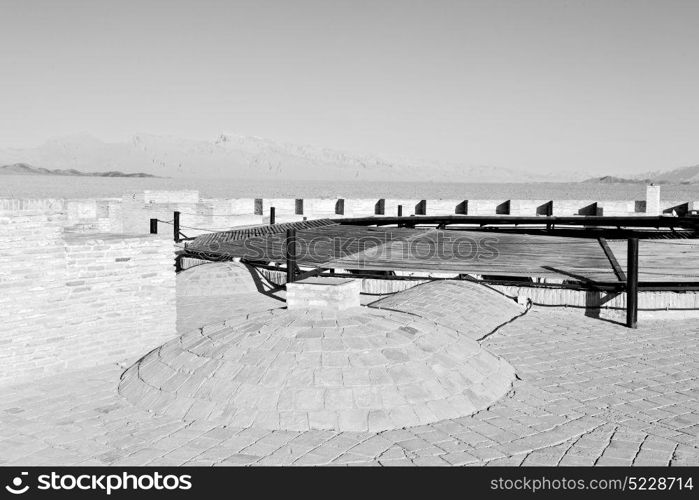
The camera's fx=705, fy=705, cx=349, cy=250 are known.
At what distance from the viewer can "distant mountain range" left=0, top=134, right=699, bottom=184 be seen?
393 ft

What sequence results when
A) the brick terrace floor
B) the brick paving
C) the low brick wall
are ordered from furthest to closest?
the low brick wall, the brick paving, the brick terrace floor

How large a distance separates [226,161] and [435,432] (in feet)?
410

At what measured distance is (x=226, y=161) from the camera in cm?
12706

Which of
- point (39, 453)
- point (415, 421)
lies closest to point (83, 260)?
point (39, 453)

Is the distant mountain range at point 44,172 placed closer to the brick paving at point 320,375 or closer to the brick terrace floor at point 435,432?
the brick paving at point 320,375

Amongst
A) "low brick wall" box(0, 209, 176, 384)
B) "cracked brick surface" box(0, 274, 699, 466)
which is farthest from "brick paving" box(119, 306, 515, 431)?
"low brick wall" box(0, 209, 176, 384)

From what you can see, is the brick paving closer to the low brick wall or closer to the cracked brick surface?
the cracked brick surface

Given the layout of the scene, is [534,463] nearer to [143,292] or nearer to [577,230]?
[143,292]

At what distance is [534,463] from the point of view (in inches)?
195

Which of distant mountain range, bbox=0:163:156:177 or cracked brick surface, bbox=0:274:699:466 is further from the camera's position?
Answer: distant mountain range, bbox=0:163:156:177

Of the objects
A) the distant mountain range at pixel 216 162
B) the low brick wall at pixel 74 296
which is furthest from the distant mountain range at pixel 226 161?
the low brick wall at pixel 74 296

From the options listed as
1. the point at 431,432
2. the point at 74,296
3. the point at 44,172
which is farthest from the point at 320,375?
the point at 44,172
